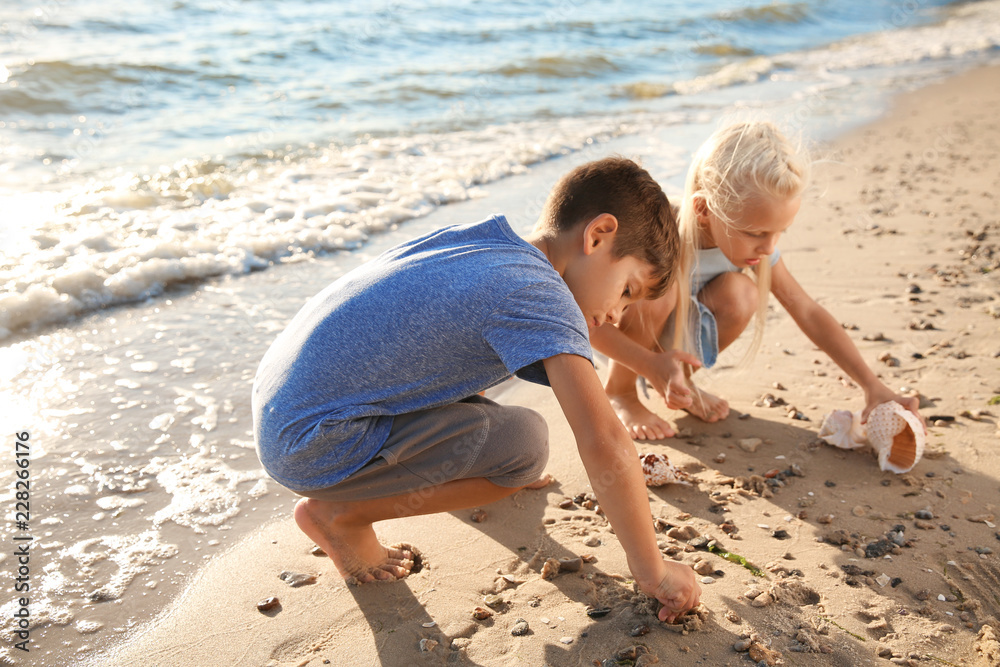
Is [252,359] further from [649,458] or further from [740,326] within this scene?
[740,326]

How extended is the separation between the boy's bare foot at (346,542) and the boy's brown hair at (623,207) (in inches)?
40.0

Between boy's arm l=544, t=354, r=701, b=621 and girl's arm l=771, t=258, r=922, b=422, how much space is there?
1.35 m

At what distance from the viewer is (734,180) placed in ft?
9.04

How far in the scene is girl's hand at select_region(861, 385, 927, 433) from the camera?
270 cm

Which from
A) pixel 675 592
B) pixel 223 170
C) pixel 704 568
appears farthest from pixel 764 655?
pixel 223 170

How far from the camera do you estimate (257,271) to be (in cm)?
464

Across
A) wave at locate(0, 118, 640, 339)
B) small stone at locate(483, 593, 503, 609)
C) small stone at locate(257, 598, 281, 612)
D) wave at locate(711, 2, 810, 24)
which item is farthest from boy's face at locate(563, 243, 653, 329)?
wave at locate(711, 2, 810, 24)

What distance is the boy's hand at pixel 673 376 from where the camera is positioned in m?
2.62

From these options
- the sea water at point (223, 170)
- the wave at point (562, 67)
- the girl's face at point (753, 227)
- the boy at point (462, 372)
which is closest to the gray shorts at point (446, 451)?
the boy at point (462, 372)

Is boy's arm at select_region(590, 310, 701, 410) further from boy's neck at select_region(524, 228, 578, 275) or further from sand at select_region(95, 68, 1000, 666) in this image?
boy's neck at select_region(524, 228, 578, 275)

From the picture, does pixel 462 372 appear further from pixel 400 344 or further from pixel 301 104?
pixel 301 104

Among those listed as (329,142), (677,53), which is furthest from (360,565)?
(677,53)

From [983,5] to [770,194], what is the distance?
23.2 meters

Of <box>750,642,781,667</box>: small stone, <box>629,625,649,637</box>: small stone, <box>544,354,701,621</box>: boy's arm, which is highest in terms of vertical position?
<box>544,354,701,621</box>: boy's arm
